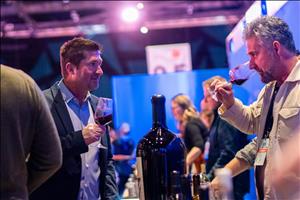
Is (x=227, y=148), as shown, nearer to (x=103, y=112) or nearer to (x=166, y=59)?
(x=103, y=112)

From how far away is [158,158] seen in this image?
1.77 m

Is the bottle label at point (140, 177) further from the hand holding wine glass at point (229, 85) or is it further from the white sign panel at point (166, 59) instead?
the white sign panel at point (166, 59)

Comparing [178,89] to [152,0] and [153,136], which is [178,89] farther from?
[153,136]

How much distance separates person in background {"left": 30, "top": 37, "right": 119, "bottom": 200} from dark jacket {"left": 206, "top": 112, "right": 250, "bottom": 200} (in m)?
1.36

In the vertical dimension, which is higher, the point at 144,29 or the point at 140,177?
the point at 144,29

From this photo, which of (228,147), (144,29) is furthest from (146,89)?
(228,147)

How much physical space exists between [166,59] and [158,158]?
25.3ft

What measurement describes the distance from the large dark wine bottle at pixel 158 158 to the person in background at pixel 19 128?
349mm

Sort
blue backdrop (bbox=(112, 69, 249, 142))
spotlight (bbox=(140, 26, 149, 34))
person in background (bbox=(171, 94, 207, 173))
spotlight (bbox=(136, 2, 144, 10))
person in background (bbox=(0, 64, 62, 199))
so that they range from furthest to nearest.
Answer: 1. spotlight (bbox=(140, 26, 149, 34))
2. spotlight (bbox=(136, 2, 144, 10))
3. blue backdrop (bbox=(112, 69, 249, 142))
4. person in background (bbox=(171, 94, 207, 173))
5. person in background (bbox=(0, 64, 62, 199))

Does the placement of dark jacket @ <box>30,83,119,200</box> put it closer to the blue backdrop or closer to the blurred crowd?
the blurred crowd

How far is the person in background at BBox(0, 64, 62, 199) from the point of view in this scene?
150 cm

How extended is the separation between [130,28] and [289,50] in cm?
842

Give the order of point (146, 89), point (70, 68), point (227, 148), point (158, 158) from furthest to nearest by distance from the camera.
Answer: point (146, 89), point (227, 148), point (70, 68), point (158, 158)

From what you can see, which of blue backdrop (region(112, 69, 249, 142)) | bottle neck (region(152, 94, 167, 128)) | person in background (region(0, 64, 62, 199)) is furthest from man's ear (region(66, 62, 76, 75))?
blue backdrop (region(112, 69, 249, 142))
